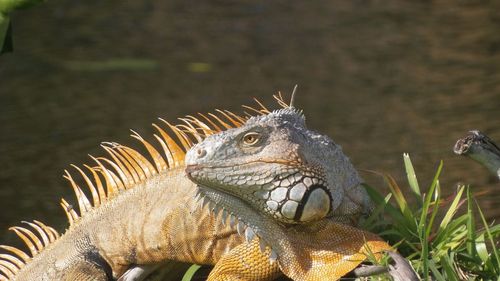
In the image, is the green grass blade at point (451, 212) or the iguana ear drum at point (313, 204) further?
the green grass blade at point (451, 212)

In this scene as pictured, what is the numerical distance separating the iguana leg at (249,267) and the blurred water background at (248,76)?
374 centimetres

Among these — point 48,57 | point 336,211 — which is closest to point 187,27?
point 48,57

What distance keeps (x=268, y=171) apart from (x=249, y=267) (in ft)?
1.89

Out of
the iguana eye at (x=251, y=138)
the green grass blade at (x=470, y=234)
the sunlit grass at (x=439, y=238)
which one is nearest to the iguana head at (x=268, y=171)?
the iguana eye at (x=251, y=138)

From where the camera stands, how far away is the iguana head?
4215mm

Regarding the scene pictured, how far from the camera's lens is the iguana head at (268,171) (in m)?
4.21

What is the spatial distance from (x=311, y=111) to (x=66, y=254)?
6.04 metres

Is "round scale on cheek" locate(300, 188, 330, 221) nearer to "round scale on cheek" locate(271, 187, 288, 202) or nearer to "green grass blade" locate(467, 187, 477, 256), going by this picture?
"round scale on cheek" locate(271, 187, 288, 202)

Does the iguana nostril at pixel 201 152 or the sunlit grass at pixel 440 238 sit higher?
the iguana nostril at pixel 201 152

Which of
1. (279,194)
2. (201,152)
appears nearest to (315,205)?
(279,194)

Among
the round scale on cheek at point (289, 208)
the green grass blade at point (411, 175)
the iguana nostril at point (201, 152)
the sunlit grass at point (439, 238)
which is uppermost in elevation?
the iguana nostril at point (201, 152)

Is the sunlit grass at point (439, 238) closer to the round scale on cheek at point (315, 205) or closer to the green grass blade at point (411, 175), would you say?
the green grass blade at point (411, 175)

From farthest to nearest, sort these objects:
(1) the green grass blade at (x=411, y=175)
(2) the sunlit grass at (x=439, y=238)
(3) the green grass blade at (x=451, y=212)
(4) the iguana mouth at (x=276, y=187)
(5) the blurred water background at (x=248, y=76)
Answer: (5) the blurred water background at (x=248, y=76)
(1) the green grass blade at (x=411, y=175)
(3) the green grass blade at (x=451, y=212)
(2) the sunlit grass at (x=439, y=238)
(4) the iguana mouth at (x=276, y=187)

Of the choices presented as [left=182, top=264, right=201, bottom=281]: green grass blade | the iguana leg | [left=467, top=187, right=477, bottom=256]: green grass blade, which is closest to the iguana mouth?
the iguana leg
